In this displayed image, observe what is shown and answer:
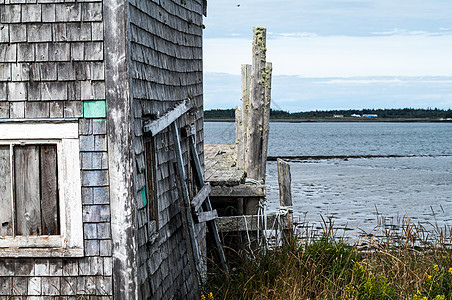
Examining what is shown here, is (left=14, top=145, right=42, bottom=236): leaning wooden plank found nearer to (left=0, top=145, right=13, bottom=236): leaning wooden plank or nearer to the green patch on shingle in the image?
(left=0, top=145, right=13, bottom=236): leaning wooden plank

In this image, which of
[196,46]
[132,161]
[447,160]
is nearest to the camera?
[132,161]

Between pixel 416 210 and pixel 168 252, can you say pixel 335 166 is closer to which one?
pixel 416 210

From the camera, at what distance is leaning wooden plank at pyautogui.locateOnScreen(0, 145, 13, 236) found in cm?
553

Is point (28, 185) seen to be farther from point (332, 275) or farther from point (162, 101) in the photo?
point (332, 275)

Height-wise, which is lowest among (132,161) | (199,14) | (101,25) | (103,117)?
(132,161)

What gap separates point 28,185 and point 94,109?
38.9 inches

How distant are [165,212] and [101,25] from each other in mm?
2381

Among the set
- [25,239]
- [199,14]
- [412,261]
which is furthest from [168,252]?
[199,14]

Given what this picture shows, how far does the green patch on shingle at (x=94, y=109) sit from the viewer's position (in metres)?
5.36

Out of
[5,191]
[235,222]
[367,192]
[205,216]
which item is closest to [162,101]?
[205,216]

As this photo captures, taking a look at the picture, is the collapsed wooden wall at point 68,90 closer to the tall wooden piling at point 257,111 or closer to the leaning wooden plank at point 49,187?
the leaning wooden plank at point 49,187

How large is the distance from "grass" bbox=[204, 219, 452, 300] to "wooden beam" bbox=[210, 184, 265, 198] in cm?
194

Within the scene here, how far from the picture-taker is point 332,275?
7.51 meters

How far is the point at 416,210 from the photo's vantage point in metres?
21.6
